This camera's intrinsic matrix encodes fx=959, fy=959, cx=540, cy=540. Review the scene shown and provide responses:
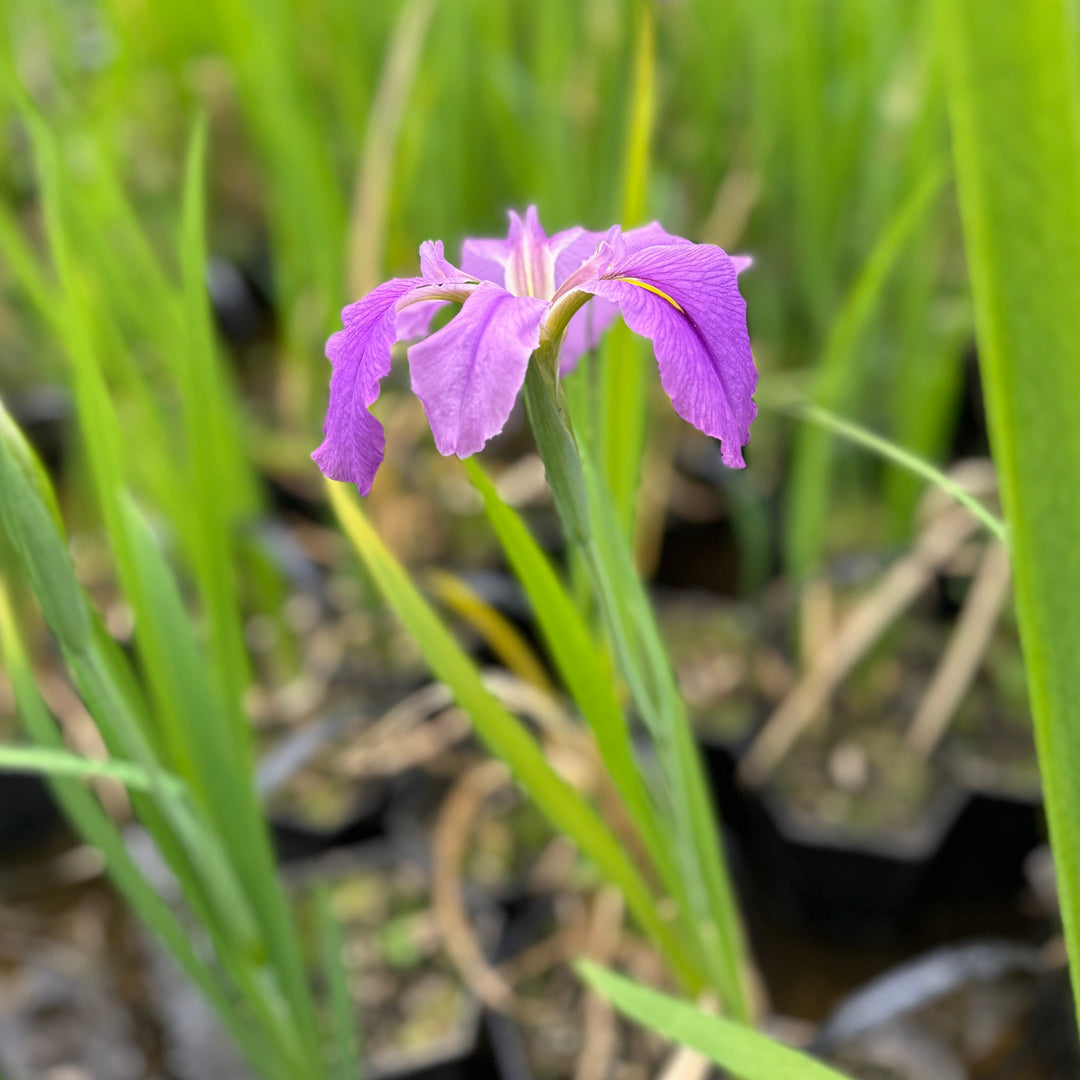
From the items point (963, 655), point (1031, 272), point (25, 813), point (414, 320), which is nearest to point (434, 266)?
point (414, 320)

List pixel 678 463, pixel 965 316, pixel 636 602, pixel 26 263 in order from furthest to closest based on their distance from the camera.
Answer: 1. pixel 678 463
2. pixel 965 316
3. pixel 26 263
4. pixel 636 602

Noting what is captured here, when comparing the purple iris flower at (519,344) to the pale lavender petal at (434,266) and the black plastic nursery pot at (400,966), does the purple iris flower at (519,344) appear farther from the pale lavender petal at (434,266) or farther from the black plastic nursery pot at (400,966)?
the black plastic nursery pot at (400,966)

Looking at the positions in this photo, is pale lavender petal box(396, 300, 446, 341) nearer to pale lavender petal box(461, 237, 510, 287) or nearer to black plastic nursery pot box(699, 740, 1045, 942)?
pale lavender petal box(461, 237, 510, 287)

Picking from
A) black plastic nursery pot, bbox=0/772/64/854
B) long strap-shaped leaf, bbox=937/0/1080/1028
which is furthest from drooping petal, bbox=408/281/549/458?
black plastic nursery pot, bbox=0/772/64/854

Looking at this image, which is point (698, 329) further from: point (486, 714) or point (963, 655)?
point (963, 655)

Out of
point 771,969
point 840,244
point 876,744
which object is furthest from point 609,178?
point 771,969

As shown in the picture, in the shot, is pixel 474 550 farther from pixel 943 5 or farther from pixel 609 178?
pixel 943 5
